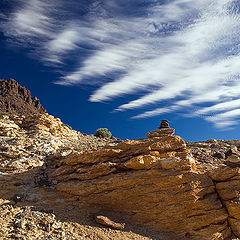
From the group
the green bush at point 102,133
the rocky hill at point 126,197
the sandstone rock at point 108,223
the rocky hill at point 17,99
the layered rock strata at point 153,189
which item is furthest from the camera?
the rocky hill at point 17,99

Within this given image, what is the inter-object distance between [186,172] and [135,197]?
319 cm

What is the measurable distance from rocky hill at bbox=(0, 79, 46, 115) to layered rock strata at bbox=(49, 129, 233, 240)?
6315cm

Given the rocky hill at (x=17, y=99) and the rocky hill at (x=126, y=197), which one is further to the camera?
the rocky hill at (x=17, y=99)

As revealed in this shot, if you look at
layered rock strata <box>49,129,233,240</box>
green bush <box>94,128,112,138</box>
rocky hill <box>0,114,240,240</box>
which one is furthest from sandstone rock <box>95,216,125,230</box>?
green bush <box>94,128,112,138</box>

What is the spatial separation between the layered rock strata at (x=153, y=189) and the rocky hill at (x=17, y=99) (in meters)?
63.1

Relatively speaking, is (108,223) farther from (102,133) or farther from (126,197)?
(102,133)

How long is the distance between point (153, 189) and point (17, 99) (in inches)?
3075

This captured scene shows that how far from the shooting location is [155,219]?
36.5 ft

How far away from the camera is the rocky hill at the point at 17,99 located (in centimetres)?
7176

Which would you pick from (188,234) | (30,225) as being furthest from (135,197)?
(30,225)

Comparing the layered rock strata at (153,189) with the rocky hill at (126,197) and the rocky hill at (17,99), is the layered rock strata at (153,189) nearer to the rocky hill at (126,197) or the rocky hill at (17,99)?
the rocky hill at (126,197)

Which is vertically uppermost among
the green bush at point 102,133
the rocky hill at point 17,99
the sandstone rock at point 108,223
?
the rocky hill at point 17,99

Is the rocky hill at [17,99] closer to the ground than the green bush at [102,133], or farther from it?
farther from it

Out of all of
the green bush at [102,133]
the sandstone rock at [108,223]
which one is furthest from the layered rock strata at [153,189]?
the green bush at [102,133]
